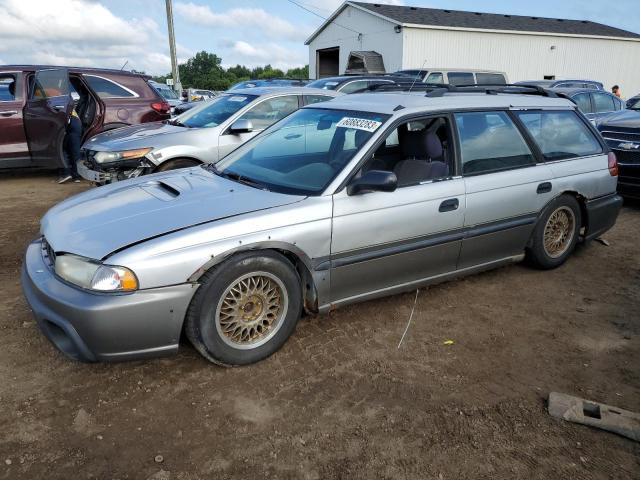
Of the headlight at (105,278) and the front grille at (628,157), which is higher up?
the front grille at (628,157)

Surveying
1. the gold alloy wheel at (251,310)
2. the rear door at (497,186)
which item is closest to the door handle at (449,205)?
the rear door at (497,186)

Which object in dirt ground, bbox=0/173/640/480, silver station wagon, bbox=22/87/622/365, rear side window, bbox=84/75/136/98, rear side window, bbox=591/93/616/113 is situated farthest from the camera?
rear side window, bbox=591/93/616/113

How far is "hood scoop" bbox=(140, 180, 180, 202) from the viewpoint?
333 centimetres

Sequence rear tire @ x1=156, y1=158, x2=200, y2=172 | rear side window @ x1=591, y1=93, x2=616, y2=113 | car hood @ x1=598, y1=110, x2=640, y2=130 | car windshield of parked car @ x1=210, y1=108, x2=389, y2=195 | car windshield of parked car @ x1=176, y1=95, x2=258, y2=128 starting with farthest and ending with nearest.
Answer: rear side window @ x1=591, y1=93, x2=616, y2=113, car hood @ x1=598, y1=110, x2=640, y2=130, car windshield of parked car @ x1=176, y1=95, x2=258, y2=128, rear tire @ x1=156, y1=158, x2=200, y2=172, car windshield of parked car @ x1=210, y1=108, x2=389, y2=195

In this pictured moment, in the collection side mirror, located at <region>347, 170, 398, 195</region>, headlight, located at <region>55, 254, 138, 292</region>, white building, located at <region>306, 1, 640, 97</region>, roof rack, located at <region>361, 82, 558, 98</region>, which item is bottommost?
headlight, located at <region>55, 254, 138, 292</region>

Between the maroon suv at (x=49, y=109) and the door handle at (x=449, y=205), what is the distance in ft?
21.8

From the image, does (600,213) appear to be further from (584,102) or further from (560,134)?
(584,102)

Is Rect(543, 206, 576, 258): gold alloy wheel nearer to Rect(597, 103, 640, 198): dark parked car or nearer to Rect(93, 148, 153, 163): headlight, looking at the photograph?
Rect(597, 103, 640, 198): dark parked car

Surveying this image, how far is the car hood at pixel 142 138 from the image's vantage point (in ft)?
20.2

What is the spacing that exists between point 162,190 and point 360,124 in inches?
58.9

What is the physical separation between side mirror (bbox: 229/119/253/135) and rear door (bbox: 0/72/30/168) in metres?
4.12

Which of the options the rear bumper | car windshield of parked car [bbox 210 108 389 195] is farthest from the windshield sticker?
the rear bumper

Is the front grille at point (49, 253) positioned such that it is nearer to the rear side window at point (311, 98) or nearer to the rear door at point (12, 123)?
the rear side window at point (311, 98)

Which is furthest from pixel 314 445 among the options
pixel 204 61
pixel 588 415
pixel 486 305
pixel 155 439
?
pixel 204 61
